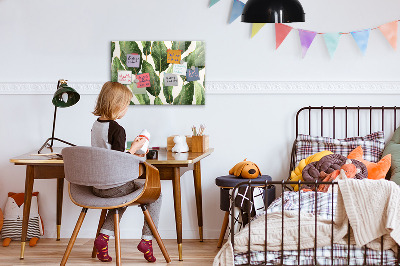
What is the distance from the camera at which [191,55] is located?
4.37 meters

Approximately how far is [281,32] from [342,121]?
77 cm

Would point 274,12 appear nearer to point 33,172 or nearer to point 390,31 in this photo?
point 390,31

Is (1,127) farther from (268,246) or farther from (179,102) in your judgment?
(268,246)

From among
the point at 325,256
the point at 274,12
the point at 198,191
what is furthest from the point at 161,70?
the point at 325,256

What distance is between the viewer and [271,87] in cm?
435

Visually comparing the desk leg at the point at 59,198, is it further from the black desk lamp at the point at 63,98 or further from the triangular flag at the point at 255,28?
the triangular flag at the point at 255,28

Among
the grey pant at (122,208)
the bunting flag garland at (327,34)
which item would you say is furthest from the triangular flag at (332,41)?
the grey pant at (122,208)

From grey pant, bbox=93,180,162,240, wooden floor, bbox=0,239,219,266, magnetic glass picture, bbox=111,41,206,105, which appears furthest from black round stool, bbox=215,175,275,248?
magnetic glass picture, bbox=111,41,206,105

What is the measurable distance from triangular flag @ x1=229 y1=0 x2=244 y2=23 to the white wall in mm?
42

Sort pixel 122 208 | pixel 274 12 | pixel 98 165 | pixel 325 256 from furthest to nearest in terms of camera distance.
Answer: pixel 122 208, pixel 98 165, pixel 274 12, pixel 325 256

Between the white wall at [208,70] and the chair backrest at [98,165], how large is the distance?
3.65 ft

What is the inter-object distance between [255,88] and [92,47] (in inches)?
47.7

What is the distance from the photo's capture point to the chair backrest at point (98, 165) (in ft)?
10.6

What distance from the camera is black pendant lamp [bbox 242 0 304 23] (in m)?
3.13
